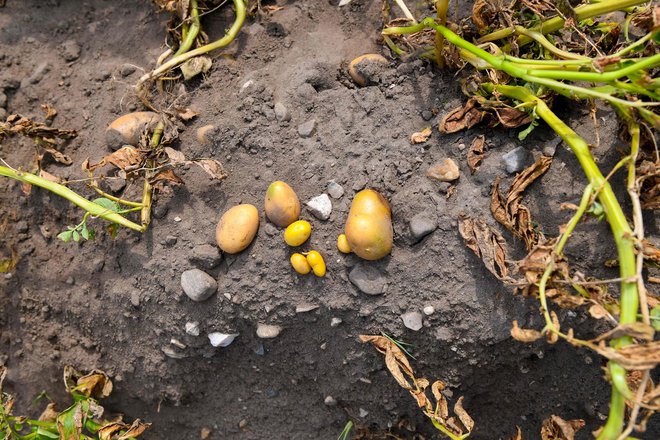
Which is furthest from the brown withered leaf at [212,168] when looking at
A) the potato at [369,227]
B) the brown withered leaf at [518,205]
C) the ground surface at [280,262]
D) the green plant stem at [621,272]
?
the green plant stem at [621,272]

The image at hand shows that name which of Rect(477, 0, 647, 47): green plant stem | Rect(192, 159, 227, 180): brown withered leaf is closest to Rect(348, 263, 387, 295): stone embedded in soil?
Rect(192, 159, 227, 180): brown withered leaf

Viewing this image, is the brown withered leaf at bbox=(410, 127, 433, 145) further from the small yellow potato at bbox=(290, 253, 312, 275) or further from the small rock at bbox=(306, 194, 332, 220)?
the small yellow potato at bbox=(290, 253, 312, 275)

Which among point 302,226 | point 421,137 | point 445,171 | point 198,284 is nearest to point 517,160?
point 445,171

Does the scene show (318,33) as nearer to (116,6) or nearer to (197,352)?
(116,6)

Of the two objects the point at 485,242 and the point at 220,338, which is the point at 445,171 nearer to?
the point at 485,242

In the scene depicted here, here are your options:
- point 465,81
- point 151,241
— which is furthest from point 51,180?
point 465,81

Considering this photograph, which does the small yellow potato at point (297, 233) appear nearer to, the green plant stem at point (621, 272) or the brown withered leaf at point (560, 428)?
the green plant stem at point (621, 272)
